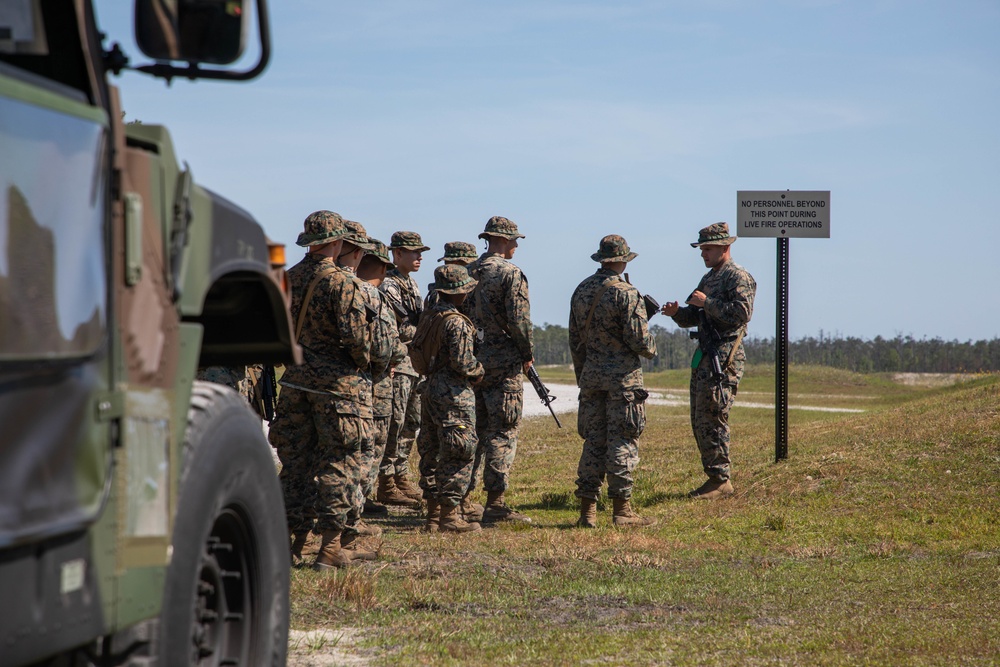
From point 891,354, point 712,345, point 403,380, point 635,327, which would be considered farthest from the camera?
point 891,354

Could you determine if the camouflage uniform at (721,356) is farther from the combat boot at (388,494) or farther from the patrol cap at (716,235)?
the combat boot at (388,494)

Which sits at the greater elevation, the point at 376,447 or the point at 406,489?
the point at 376,447

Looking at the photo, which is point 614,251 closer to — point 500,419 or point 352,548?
point 500,419

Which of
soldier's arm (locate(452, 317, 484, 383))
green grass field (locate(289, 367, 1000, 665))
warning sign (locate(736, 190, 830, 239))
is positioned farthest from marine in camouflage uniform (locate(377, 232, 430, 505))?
warning sign (locate(736, 190, 830, 239))

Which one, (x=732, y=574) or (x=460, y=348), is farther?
(x=460, y=348)

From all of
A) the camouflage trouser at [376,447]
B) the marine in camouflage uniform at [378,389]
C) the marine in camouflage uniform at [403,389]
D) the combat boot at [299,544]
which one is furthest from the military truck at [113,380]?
the marine in camouflage uniform at [403,389]

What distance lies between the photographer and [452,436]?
32.2 feet

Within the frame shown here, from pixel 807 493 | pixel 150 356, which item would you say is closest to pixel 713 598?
pixel 807 493

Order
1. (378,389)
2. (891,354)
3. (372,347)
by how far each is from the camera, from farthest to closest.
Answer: (891,354), (378,389), (372,347)

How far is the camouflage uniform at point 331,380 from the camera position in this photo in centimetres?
779

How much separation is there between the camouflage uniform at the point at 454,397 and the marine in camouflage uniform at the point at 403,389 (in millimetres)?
1095

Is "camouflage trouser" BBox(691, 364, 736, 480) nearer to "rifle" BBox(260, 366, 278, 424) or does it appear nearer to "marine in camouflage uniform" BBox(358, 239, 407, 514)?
"marine in camouflage uniform" BBox(358, 239, 407, 514)

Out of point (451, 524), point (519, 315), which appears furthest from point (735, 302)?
point (451, 524)

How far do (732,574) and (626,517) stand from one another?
257 centimetres
